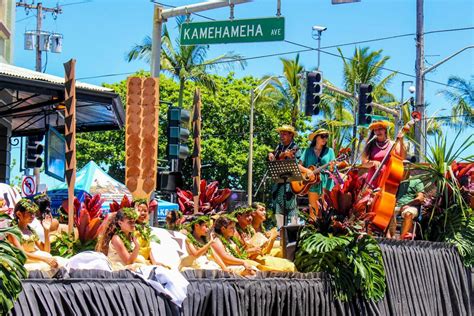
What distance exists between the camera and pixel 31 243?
9.12 meters

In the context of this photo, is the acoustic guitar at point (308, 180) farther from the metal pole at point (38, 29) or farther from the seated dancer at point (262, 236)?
the metal pole at point (38, 29)

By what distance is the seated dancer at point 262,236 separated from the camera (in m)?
12.2

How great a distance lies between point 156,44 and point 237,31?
4.98ft

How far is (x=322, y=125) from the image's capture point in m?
51.5

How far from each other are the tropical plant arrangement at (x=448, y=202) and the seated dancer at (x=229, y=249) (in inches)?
159

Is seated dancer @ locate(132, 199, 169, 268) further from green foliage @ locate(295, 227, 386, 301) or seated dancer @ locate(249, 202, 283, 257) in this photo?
seated dancer @ locate(249, 202, 283, 257)

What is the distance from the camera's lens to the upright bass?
12.7 metres

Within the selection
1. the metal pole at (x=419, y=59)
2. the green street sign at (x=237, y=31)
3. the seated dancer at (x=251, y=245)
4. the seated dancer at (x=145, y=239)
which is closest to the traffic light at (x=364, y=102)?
the metal pole at (x=419, y=59)

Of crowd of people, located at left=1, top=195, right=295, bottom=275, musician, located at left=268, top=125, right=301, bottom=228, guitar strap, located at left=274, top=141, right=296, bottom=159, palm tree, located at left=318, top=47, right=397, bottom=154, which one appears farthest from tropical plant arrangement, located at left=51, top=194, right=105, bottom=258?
palm tree, located at left=318, top=47, right=397, bottom=154

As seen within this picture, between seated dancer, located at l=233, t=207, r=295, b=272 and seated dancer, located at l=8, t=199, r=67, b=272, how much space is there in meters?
2.20

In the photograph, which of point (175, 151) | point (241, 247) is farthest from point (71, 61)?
point (175, 151)

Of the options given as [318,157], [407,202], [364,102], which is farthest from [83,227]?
[364,102]

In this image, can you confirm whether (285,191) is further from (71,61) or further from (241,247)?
(71,61)

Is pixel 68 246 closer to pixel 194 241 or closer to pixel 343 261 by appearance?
pixel 194 241
